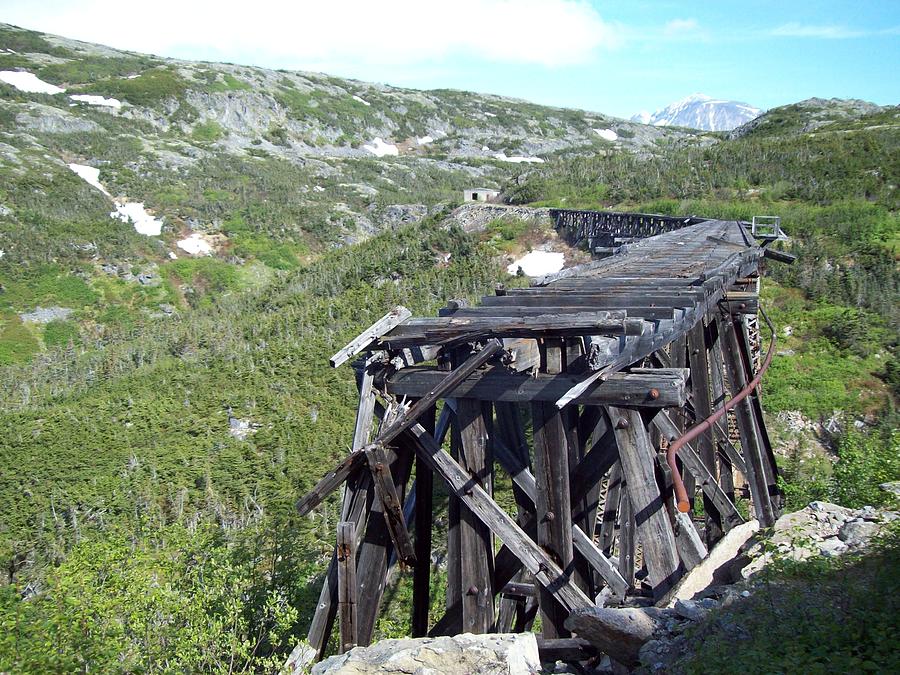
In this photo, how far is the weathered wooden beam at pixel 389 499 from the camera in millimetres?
4172

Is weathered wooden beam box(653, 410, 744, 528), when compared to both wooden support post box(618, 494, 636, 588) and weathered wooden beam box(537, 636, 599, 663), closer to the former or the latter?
wooden support post box(618, 494, 636, 588)

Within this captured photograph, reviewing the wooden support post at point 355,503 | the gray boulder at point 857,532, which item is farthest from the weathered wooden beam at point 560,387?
the gray boulder at point 857,532

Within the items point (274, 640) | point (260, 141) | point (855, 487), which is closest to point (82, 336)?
point (274, 640)

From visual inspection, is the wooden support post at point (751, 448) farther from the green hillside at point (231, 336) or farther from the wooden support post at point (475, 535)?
the wooden support post at point (475, 535)

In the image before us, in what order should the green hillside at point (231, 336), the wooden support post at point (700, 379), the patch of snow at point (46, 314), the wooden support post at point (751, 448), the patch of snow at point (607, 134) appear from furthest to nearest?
1. the patch of snow at point (607, 134)
2. the patch of snow at point (46, 314)
3. the wooden support post at point (751, 448)
4. the wooden support post at point (700, 379)
5. the green hillside at point (231, 336)

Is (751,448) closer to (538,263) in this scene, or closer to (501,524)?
(501,524)

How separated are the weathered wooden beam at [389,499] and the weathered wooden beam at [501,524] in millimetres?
291

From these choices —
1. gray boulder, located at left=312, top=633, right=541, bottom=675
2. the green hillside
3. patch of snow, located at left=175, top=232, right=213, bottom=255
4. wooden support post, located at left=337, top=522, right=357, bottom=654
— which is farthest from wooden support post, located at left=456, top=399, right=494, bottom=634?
patch of snow, located at left=175, top=232, right=213, bottom=255

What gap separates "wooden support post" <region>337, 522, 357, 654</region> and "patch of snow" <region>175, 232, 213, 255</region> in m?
38.7

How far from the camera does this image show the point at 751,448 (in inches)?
290

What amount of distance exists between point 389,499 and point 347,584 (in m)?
0.65

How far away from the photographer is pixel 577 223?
26828 millimetres

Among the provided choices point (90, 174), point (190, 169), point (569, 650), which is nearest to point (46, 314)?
point (90, 174)

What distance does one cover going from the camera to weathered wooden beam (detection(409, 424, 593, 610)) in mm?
4094
